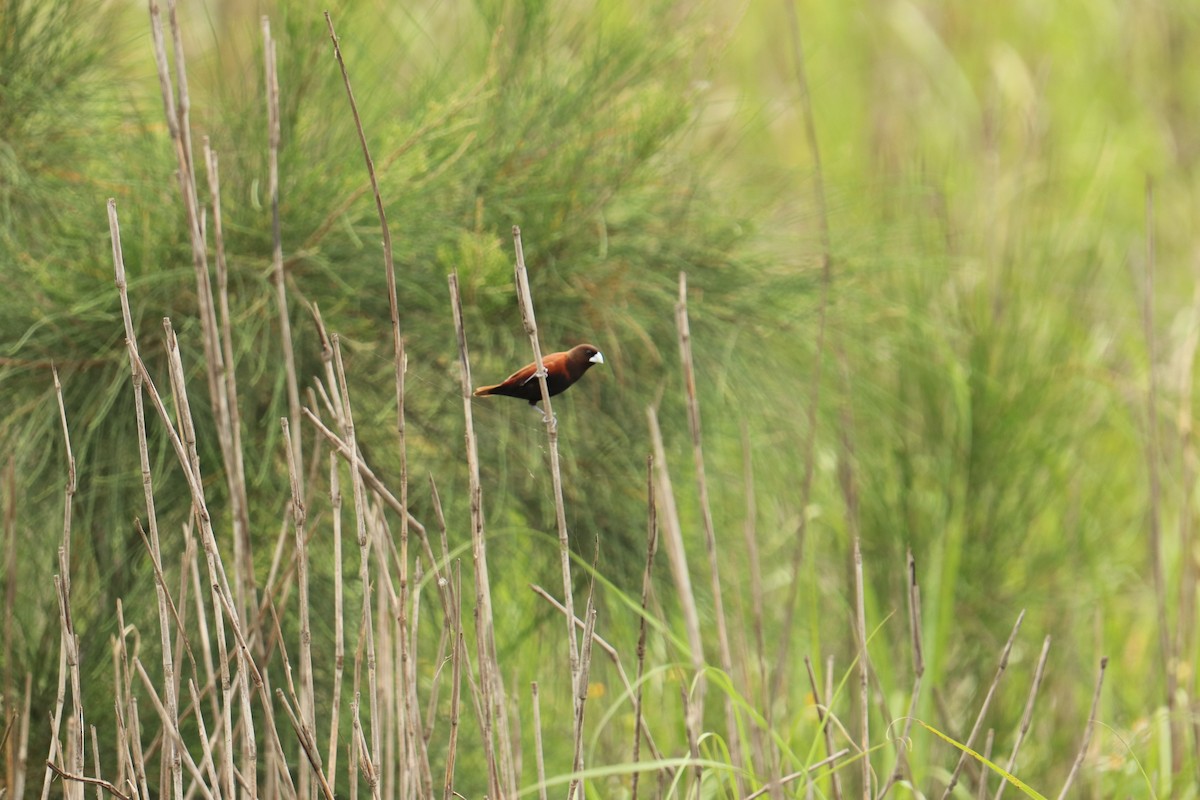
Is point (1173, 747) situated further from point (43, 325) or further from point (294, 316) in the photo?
point (43, 325)

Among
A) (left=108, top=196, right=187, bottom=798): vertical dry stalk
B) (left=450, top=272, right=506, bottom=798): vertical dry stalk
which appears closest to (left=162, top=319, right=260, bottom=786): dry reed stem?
(left=108, top=196, right=187, bottom=798): vertical dry stalk

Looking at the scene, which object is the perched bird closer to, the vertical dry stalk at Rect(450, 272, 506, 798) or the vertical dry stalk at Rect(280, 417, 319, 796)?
the vertical dry stalk at Rect(450, 272, 506, 798)

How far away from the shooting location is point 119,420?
47.4 inches

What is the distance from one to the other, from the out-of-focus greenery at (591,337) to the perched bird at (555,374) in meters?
0.32

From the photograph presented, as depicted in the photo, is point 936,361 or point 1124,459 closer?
point 936,361

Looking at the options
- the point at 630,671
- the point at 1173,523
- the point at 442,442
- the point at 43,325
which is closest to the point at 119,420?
the point at 43,325

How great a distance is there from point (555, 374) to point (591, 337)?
1.81 ft

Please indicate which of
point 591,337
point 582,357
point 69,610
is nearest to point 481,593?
point 582,357

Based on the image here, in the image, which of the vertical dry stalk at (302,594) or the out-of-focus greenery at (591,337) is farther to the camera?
the out-of-focus greenery at (591,337)

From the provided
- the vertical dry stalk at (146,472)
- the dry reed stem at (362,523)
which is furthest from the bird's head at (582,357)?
the vertical dry stalk at (146,472)

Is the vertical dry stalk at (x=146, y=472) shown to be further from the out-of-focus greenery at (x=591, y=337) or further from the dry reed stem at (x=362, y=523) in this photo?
the out-of-focus greenery at (x=591, y=337)

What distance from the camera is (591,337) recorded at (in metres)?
1.29

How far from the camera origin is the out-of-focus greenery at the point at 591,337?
Answer: 48.2 inches

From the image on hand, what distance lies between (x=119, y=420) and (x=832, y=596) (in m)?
1.12
